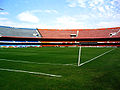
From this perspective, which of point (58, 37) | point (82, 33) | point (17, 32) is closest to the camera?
point (17, 32)

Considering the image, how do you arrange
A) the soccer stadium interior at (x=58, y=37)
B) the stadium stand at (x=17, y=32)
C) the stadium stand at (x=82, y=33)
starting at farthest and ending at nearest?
the stadium stand at (x=82, y=33)
the soccer stadium interior at (x=58, y=37)
the stadium stand at (x=17, y=32)

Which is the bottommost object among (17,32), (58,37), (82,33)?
(58,37)

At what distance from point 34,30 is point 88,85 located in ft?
200

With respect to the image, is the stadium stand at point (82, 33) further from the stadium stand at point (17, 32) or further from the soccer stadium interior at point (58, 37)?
the stadium stand at point (17, 32)

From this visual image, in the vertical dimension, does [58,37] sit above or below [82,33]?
below

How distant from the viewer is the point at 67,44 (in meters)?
59.1

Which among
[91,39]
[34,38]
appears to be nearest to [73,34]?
[91,39]

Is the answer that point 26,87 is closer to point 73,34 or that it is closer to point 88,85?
point 88,85

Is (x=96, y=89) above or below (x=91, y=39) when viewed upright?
below

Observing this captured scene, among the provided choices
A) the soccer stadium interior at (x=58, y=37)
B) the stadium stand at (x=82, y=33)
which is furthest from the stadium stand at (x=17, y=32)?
the stadium stand at (x=82, y=33)

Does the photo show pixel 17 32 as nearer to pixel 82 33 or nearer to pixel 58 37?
pixel 58 37

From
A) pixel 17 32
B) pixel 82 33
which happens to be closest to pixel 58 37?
pixel 82 33

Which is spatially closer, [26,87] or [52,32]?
[26,87]

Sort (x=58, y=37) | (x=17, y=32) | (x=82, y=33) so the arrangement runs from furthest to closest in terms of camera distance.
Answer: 1. (x=82, y=33)
2. (x=58, y=37)
3. (x=17, y=32)
